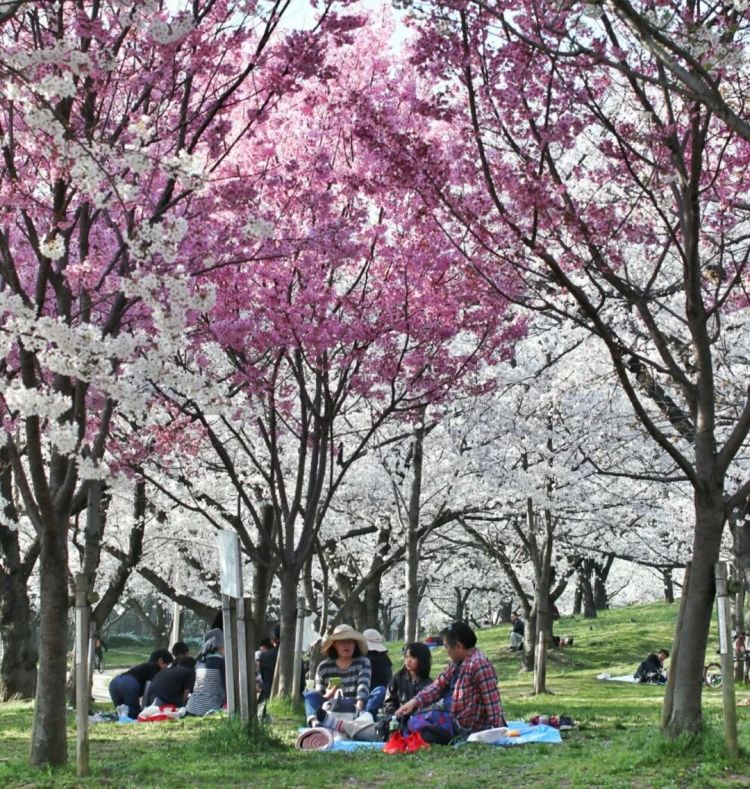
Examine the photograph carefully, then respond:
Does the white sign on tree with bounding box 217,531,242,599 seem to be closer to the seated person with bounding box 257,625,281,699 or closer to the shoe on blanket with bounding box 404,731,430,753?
the shoe on blanket with bounding box 404,731,430,753

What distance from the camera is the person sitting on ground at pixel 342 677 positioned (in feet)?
30.4

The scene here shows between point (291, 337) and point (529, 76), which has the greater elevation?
point (529, 76)

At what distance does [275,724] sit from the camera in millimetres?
10617

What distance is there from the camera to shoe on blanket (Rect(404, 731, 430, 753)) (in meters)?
8.00

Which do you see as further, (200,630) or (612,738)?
(200,630)

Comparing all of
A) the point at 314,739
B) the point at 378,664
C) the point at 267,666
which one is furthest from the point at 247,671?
the point at 267,666

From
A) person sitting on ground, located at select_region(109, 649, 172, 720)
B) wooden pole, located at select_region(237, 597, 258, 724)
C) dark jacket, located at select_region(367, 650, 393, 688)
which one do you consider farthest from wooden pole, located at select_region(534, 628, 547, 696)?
wooden pole, located at select_region(237, 597, 258, 724)

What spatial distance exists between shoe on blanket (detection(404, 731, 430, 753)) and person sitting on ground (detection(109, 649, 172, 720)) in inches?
201

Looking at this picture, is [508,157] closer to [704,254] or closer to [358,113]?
[358,113]

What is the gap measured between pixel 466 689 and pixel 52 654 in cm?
346

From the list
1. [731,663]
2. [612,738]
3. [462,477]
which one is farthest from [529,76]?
[462,477]

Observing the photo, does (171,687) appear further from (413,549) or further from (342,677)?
(413,549)

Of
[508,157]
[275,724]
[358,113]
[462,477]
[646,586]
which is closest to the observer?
[358,113]

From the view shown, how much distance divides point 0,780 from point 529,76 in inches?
246
